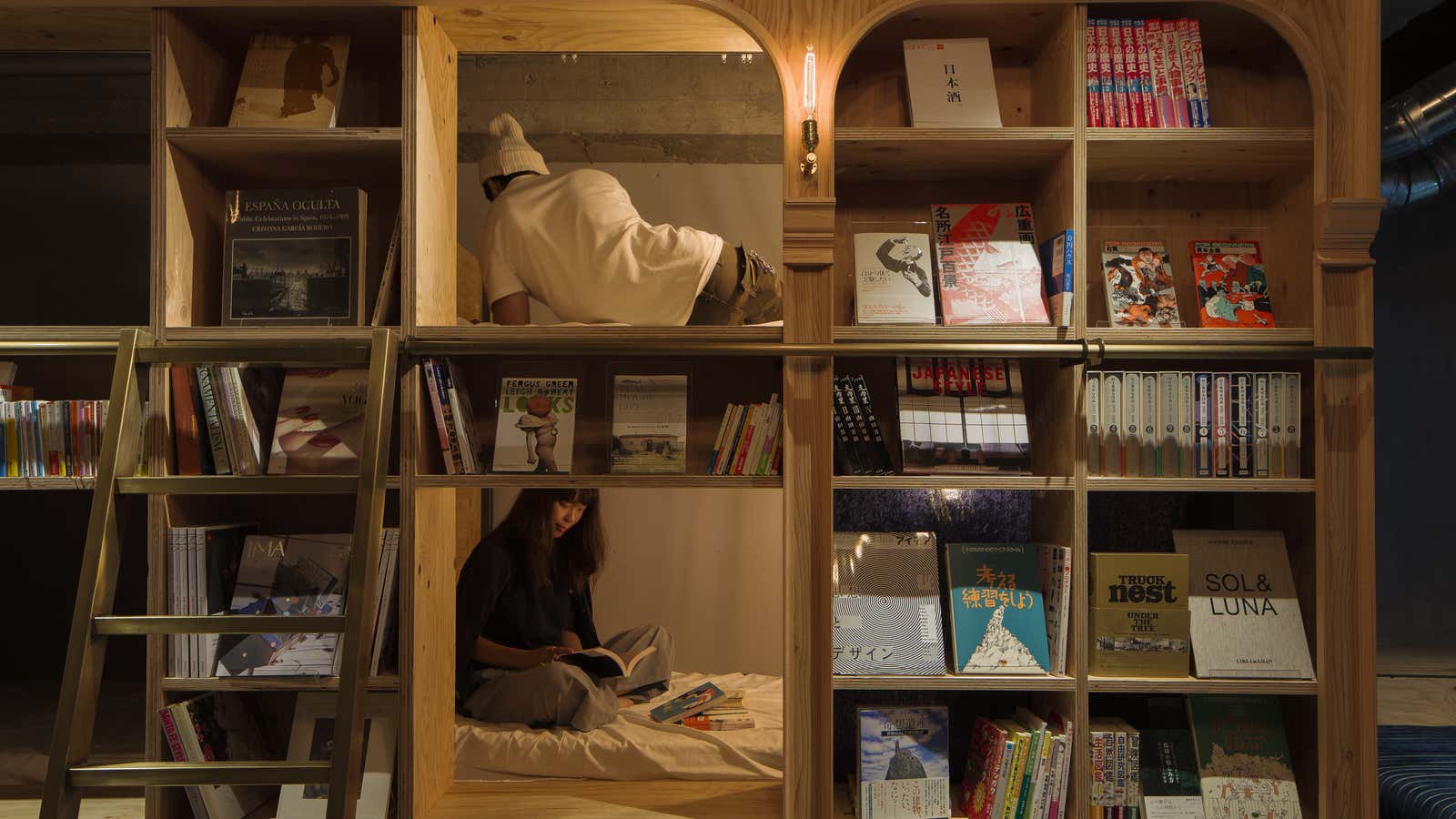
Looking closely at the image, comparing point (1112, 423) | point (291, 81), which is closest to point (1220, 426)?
point (1112, 423)

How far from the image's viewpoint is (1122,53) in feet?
7.72

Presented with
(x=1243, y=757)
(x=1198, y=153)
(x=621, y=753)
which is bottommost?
(x=621, y=753)

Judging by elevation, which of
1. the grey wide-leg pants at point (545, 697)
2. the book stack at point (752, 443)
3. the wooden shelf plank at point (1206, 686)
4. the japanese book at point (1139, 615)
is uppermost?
the book stack at point (752, 443)

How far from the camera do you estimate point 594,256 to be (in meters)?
2.39

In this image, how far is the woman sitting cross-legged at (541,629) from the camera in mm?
2971

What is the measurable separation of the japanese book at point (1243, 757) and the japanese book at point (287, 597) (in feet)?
7.07

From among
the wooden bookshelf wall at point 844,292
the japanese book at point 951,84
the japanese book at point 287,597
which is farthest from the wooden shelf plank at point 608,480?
the japanese book at point 951,84

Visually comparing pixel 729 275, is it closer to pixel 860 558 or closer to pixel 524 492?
pixel 860 558

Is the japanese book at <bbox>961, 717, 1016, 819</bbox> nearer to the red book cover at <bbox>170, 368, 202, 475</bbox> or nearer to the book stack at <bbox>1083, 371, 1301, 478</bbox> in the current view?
the book stack at <bbox>1083, 371, 1301, 478</bbox>

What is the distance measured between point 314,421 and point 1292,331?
244 centimetres

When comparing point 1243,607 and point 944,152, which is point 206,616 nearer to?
point 944,152

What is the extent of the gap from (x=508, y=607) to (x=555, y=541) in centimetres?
28

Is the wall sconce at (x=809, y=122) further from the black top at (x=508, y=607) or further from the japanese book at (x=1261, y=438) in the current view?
the black top at (x=508, y=607)

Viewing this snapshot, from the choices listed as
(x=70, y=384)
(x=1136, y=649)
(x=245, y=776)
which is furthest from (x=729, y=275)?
(x=70, y=384)
